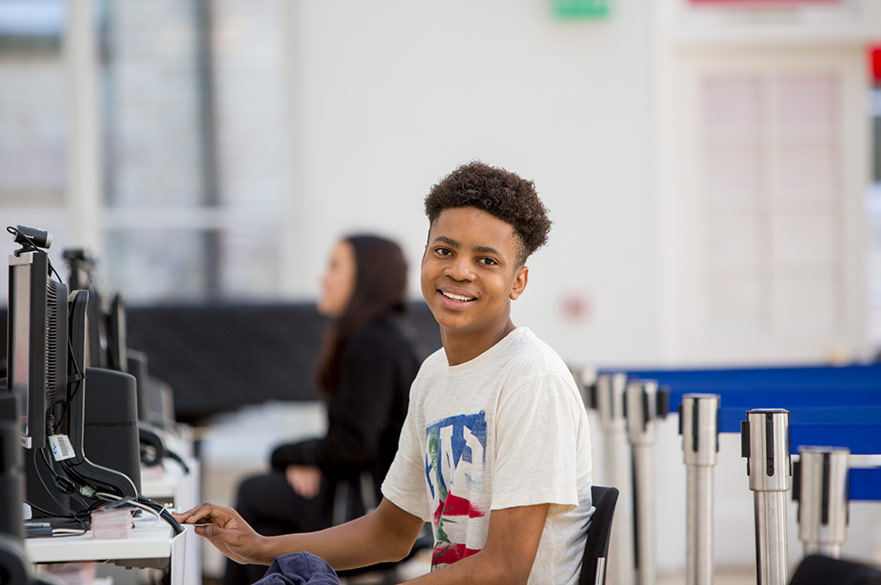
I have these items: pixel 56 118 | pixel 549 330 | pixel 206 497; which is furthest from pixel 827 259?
pixel 56 118

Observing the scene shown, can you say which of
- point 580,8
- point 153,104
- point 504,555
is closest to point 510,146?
point 580,8

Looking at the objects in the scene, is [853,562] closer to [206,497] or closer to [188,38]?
[206,497]

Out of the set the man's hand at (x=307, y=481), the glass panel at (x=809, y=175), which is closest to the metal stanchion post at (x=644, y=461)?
the man's hand at (x=307, y=481)

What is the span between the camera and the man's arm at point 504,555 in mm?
1446

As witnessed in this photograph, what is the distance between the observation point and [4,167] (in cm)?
488

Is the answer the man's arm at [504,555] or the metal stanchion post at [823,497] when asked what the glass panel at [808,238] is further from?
the man's arm at [504,555]

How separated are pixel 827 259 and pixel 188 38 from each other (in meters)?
3.02

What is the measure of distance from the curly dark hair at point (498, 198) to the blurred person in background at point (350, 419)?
1.50 metres

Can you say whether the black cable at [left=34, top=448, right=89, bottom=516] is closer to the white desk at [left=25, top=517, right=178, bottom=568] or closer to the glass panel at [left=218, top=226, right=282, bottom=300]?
the white desk at [left=25, top=517, right=178, bottom=568]

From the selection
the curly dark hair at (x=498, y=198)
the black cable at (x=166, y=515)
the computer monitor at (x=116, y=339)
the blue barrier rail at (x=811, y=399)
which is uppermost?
the curly dark hair at (x=498, y=198)

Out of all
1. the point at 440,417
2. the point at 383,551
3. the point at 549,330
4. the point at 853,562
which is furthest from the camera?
the point at 549,330

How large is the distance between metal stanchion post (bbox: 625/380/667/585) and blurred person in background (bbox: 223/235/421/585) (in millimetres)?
995

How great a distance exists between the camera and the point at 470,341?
1.61 m

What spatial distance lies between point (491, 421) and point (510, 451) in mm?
64
